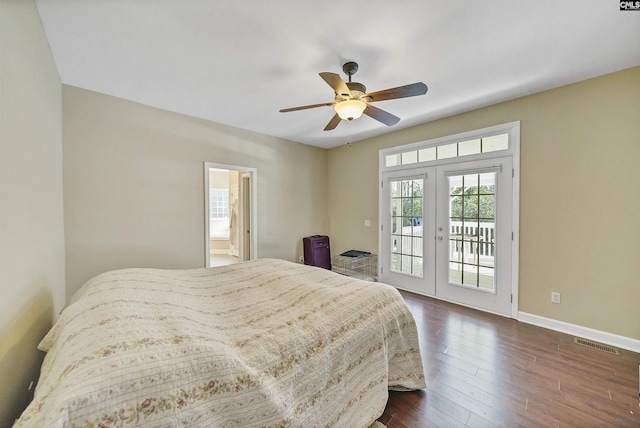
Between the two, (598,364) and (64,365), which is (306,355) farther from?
(598,364)

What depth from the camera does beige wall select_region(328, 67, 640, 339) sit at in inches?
93.5

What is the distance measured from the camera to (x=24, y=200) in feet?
4.83

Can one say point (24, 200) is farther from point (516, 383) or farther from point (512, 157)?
point (512, 157)

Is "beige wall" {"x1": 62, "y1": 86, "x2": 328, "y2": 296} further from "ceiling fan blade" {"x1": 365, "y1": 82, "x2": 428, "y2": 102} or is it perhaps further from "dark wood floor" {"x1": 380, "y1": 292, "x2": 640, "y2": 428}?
"dark wood floor" {"x1": 380, "y1": 292, "x2": 640, "y2": 428}

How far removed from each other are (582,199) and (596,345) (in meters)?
1.45

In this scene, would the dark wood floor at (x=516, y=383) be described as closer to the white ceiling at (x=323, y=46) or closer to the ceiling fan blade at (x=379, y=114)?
the ceiling fan blade at (x=379, y=114)

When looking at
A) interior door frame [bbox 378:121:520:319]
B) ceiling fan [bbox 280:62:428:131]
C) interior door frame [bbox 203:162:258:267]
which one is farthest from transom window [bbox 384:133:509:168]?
interior door frame [bbox 203:162:258:267]

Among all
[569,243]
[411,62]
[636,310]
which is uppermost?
[411,62]

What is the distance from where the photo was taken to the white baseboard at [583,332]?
7.77 ft

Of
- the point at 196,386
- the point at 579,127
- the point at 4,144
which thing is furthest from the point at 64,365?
Answer: the point at 579,127

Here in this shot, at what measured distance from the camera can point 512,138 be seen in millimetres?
3039

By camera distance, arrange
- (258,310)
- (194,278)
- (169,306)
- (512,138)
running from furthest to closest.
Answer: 1. (512,138)
2. (194,278)
3. (258,310)
4. (169,306)

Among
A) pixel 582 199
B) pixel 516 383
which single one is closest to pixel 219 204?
pixel 516 383

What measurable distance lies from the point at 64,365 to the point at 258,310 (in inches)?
32.4
